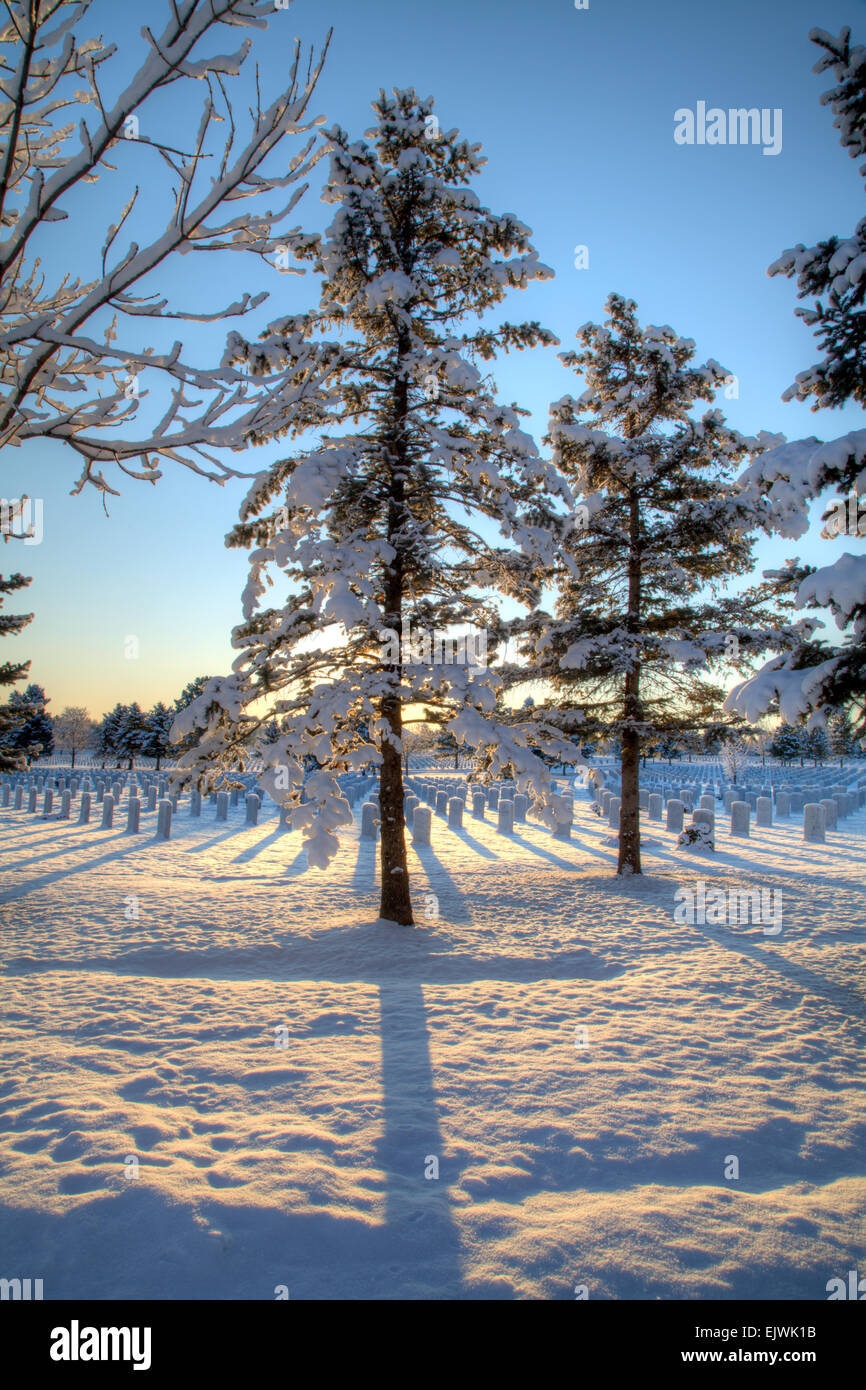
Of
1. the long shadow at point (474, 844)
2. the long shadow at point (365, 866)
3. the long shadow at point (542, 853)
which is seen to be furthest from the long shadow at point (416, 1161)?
the long shadow at point (474, 844)

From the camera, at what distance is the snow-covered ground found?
8.86ft

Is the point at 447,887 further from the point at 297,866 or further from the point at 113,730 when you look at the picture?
the point at 113,730

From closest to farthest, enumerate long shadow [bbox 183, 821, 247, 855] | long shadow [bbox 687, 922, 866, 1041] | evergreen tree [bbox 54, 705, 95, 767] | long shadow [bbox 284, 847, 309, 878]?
long shadow [bbox 687, 922, 866, 1041] → long shadow [bbox 284, 847, 309, 878] → long shadow [bbox 183, 821, 247, 855] → evergreen tree [bbox 54, 705, 95, 767]

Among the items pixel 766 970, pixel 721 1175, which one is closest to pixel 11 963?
pixel 721 1175

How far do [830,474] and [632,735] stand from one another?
758 centimetres

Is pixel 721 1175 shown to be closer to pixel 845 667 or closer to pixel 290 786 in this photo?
pixel 845 667

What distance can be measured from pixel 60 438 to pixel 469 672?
216 inches

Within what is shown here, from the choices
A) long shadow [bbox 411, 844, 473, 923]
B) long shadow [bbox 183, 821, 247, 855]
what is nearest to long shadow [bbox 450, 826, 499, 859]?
long shadow [bbox 411, 844, 473, 923]

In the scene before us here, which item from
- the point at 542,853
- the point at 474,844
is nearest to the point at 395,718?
the point at 542,853

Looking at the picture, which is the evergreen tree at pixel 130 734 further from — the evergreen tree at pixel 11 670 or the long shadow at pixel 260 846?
the evergreen tree at pixel 11 670

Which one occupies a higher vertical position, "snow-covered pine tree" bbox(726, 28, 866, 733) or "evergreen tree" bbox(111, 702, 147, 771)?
"snow-covered pine tree" bbox(726, 28, 866, 733)

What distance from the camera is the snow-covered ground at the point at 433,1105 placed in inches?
106

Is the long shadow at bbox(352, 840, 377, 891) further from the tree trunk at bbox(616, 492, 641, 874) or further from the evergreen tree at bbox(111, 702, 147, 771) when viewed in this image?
the evergreen tree at bbox(111, 702, 147, 771)

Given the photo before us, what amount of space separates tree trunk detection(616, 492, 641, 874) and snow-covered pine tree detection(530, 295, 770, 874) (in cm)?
2
